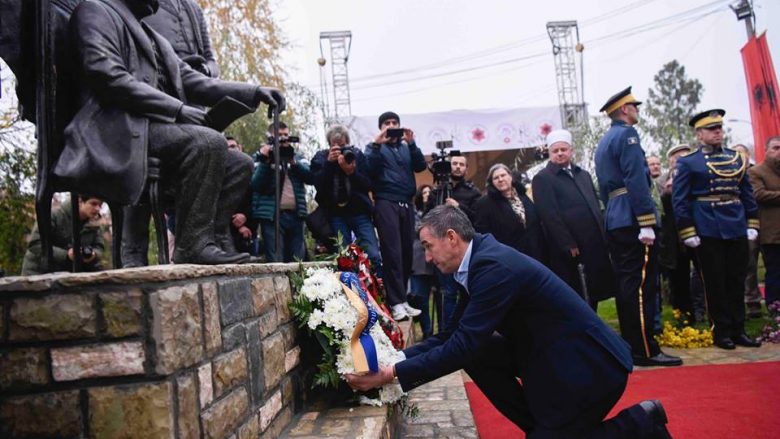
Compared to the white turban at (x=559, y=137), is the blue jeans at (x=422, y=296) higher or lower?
lower

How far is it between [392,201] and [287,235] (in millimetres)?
1026

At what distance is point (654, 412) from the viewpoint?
7.60ft

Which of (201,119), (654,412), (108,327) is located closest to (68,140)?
(201,119)

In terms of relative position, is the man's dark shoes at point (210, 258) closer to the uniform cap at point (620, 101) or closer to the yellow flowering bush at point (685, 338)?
the uniform cap at point (620, 101)

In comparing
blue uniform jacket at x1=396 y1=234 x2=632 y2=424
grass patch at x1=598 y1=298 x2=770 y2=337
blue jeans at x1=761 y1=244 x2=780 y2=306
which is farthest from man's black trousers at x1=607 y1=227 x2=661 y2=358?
blue uniform jacket at x1=396 y1=234 x2=632 y2=424

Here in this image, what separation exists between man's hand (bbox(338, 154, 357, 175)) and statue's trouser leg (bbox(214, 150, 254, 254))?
1926mm

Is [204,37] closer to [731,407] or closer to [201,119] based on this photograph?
[201,119]

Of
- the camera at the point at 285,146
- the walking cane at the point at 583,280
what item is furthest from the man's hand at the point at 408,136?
the walking cane at the point at 583,280

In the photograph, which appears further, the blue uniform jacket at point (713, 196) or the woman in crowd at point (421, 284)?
the woman in crowd at point (421, 284)

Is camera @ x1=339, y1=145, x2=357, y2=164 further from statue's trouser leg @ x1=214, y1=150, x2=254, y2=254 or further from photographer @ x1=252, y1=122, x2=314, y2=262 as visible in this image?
statue's trouser leg @ x1=214, y1=150, x2=254, y2=254

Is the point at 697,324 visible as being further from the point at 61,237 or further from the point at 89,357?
the point at 89,357

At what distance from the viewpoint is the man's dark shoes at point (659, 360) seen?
4241 mm

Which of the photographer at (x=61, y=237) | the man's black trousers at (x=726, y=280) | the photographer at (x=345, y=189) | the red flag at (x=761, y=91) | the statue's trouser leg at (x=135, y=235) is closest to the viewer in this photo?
the statue's trouser leg at (x=135, y=235)

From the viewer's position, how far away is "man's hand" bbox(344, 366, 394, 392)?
2420mm
